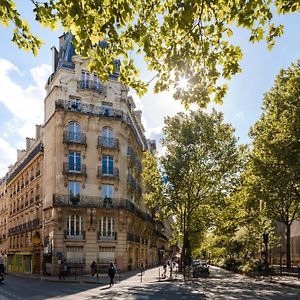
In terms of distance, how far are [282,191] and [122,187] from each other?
17.0 meters

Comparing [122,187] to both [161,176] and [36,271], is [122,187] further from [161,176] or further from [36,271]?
[36,271]

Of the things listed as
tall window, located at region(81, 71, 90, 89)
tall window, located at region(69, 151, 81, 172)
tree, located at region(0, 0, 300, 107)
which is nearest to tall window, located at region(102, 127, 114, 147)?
tall window, located at region(69, 151, 81, 172)

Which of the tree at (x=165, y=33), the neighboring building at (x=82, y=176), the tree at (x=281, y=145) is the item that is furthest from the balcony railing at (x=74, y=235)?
the tree at (x=165, y=33)

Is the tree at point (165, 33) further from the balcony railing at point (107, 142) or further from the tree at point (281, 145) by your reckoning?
the balcony railing at point (107, 142)

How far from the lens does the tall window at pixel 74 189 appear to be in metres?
38.2

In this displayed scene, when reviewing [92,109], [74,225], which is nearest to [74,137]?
[92,109]

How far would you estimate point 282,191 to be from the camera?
28797 mm

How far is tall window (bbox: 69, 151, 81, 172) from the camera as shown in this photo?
38834mm

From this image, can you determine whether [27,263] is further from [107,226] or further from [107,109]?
[107,109]

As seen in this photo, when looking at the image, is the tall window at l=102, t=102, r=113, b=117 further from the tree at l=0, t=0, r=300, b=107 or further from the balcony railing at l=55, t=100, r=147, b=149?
the tree at l=0, t=0, r=300, b=107

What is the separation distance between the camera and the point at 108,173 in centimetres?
4059

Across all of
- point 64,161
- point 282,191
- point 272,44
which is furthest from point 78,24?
point 64,161

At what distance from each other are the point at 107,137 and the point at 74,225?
9.08 metres

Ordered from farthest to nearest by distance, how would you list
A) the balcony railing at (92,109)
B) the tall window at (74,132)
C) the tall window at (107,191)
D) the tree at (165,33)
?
the tall window at (107,191) → the balcony railing at (92,109) → the tall window at (74,132) → the tree at (165,33)
